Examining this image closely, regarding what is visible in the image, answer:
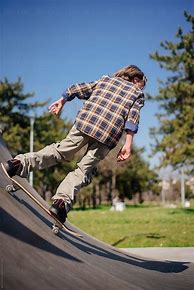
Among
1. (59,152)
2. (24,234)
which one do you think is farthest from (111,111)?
(24,234)

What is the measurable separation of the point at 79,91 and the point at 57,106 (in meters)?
0.24

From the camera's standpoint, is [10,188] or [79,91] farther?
[79,91]

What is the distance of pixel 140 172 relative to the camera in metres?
54.7

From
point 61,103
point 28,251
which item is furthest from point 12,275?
point 61,103

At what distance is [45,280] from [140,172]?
53.4 meters

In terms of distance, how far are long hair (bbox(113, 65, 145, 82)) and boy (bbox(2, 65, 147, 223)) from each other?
0.20 feet

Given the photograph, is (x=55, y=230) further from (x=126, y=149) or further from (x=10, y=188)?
(x=126, y=149)

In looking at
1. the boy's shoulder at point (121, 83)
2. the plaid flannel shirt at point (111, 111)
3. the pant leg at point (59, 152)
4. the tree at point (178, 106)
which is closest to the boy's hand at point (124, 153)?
the plaid flannel shirt at point (111, 111)

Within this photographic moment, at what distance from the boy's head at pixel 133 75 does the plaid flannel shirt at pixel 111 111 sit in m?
0.06

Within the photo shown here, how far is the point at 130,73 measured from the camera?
3271mm

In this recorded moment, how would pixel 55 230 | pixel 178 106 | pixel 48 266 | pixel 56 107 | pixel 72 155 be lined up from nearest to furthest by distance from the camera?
pixel 48 266
pixel 55 230
pixel 72 155
pixel 56 107
pixel 178 106

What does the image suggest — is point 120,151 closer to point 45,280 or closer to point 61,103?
point 61,103

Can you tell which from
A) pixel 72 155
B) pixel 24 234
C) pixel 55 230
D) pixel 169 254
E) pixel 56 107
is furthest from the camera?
pixel 169 254

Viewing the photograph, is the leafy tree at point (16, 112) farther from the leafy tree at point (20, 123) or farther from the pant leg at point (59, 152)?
the pant leg at point (59, 152)
